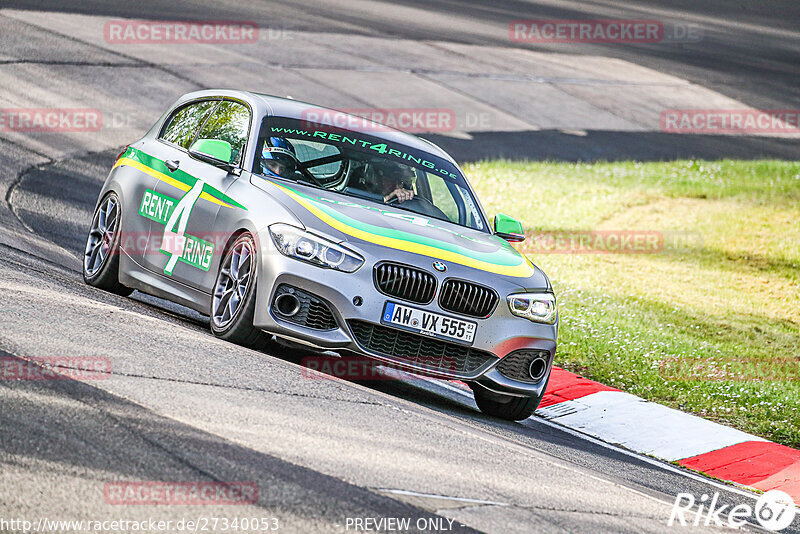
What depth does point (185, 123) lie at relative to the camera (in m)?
10.2

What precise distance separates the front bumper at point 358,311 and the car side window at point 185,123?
232 cm

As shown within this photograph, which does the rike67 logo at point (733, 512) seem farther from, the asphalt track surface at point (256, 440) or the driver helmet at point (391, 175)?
the driver helmet at point (391, 175)

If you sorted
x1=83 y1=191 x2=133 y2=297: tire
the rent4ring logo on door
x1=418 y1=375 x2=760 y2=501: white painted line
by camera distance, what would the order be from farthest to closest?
x1=83 y1=191 x2=133 y2=297: tire → the rent4ring logo on door → x1=418 y1=375 x2=760 y2=501: white painted line

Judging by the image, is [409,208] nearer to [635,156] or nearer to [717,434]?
[717,434]

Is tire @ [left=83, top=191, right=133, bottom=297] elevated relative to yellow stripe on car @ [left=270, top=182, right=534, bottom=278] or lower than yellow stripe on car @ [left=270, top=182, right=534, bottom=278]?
lower

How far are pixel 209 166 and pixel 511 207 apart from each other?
10989 millimetres

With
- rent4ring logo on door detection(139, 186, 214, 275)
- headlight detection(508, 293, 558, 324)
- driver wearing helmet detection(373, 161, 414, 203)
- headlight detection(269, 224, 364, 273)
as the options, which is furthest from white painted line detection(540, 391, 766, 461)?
rent4ring logo on door detection(139, 186, 214, 275)

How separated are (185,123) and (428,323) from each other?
335 cm

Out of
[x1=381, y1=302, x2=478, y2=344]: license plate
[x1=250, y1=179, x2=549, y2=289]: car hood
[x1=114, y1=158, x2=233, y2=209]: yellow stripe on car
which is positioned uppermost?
[x1=250, y1=179, x2=549, y2=289]: car hood

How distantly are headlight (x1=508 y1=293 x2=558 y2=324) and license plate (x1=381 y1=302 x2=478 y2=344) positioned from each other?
366mm

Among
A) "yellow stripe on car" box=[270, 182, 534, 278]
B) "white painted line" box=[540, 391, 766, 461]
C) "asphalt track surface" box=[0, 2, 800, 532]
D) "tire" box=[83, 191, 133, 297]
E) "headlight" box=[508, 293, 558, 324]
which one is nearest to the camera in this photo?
"asphalt track surface" box=[0, 2, 800, 532]

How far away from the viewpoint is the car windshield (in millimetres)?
8945

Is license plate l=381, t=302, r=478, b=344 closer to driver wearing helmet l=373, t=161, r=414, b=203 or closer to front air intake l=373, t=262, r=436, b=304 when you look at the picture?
front air intake l=373, t=262, r=436, b=304

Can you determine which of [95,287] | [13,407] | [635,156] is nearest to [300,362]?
[95,287]
